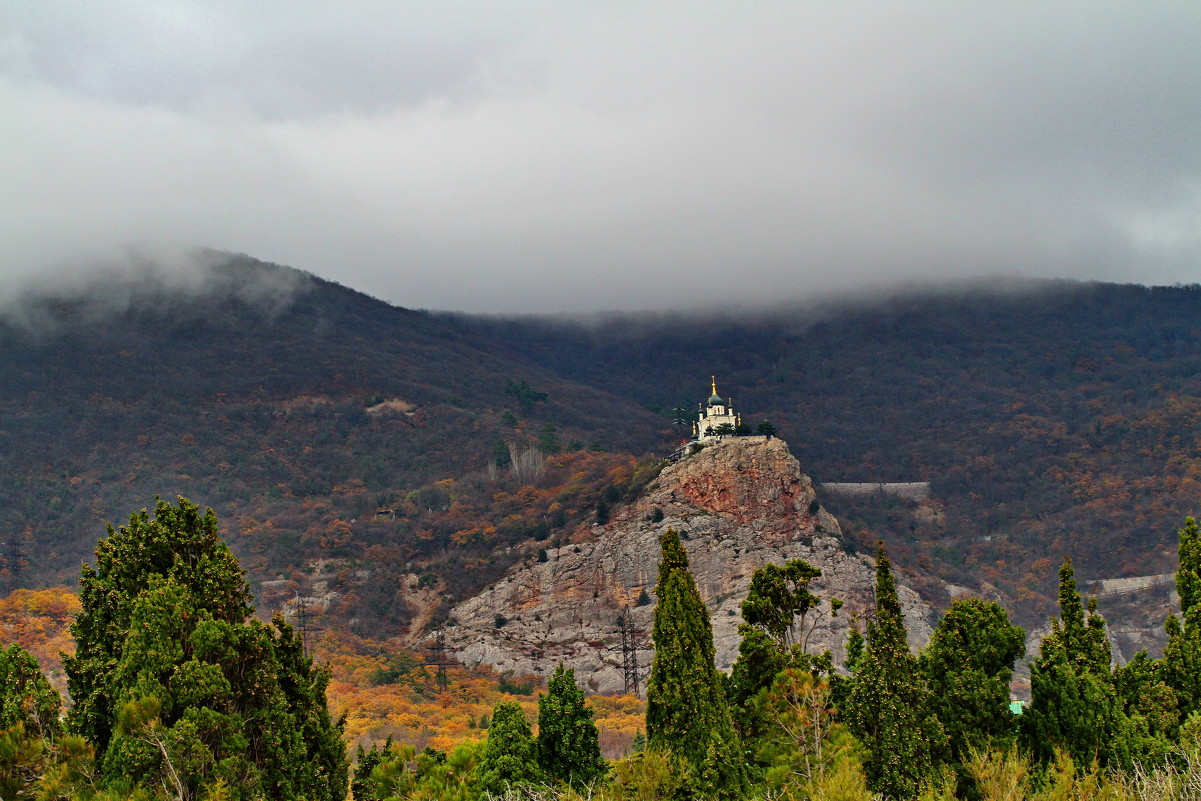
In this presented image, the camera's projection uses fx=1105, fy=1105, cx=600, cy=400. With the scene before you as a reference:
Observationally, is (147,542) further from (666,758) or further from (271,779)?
(666,758)

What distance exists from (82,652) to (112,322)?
150 m

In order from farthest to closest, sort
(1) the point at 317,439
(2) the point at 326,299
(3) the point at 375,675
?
(2) the point at 326,299, (1) the point at 317,439, (3) the point at 375,675

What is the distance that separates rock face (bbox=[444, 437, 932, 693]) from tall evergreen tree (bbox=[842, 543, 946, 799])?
6357 centimetres

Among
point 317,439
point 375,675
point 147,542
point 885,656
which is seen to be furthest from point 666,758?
point 317,439

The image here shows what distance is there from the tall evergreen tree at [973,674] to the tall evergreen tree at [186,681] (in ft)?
58.6

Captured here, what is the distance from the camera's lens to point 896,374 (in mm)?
196250

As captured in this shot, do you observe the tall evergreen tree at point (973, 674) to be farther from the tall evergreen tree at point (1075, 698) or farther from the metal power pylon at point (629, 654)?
the metal power pylon at point (629, 654)

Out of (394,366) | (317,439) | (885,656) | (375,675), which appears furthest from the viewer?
(394,366)

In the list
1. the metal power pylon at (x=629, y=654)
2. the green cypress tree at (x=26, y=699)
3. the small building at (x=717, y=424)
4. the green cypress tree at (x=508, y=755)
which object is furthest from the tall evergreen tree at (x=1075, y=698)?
the small building at (x=717, y=424)

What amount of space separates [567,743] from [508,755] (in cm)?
245

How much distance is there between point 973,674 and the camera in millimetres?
33438

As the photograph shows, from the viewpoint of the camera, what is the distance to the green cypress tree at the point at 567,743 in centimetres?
3650

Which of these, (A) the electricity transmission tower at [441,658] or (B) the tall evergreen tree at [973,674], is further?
A: (A) the electricity transmission tower at [441,658]

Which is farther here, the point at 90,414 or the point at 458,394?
the point at 458,394
